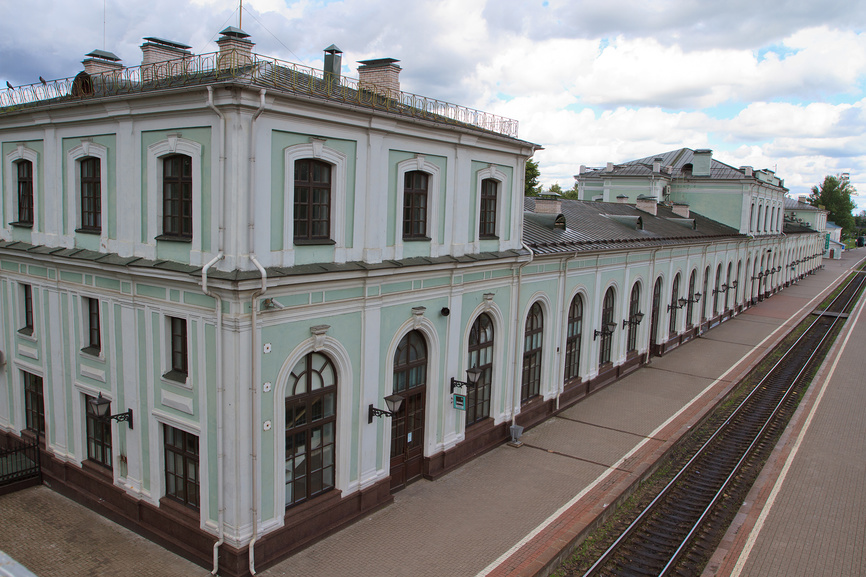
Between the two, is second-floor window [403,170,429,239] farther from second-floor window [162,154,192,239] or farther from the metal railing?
the metal railing

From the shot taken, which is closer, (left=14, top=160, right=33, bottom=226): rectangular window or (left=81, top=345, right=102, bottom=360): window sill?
(left=81, top=345, right=102, bottom=360): window sill

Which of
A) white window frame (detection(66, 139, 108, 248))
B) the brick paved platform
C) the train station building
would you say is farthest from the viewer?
white window frame (detection(66, 139, 108, 248))

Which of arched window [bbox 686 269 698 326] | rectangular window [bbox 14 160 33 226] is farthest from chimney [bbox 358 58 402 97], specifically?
arched window [bbox 686 269 698 326]

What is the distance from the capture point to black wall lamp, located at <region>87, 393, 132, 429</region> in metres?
12.2

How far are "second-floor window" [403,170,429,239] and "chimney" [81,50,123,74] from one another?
27.0 feet

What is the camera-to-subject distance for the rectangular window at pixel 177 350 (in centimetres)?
1154

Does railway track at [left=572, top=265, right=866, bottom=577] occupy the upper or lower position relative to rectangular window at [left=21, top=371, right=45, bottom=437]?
lower

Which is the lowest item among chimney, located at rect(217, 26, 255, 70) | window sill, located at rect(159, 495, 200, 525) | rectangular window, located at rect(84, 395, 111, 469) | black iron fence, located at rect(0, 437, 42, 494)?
black iron fence, located at rect(0, 437, 42, 494)

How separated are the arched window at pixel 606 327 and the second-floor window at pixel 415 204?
10819mm

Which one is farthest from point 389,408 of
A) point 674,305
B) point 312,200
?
point 674,305

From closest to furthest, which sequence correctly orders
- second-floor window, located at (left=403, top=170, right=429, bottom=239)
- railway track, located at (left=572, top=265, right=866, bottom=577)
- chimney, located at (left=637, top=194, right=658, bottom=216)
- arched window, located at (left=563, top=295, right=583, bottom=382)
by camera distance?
railway track, located at (left=572, top=265, right=866, bottom=577) < second-floor window, located at (left=403, top=170, right=429, bottom=239) < arched window, located at (left=563, top=295, right=583, bottom=382) < chimney, located at (left=637, top=194, right=658, bottom=216)

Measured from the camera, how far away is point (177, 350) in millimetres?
11711

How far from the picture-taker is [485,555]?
12055 mm

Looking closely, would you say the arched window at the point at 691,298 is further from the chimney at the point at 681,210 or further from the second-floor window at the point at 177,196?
the second-floor window at the point at 177,196
